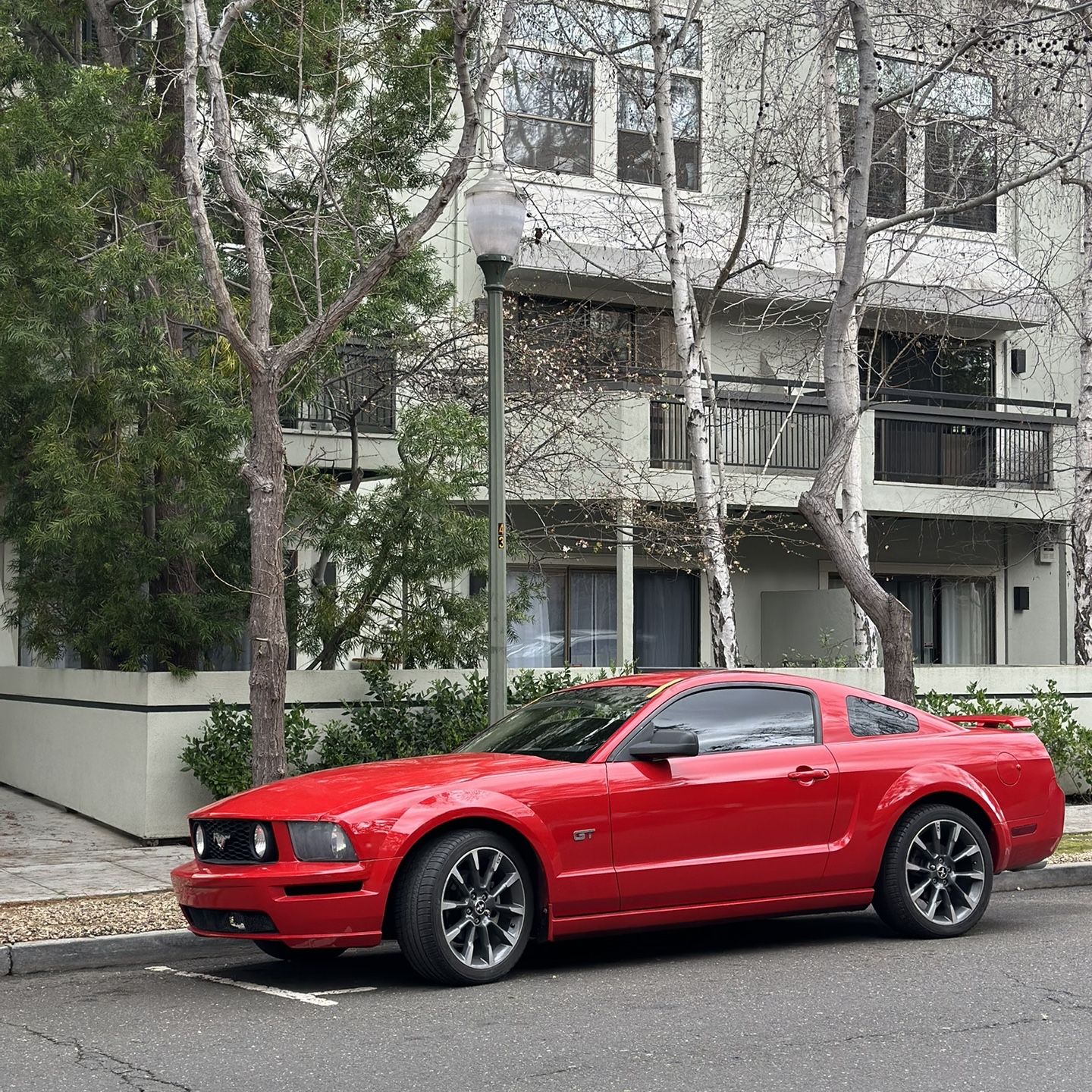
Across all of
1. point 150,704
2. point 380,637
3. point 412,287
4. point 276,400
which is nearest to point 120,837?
point 150,704

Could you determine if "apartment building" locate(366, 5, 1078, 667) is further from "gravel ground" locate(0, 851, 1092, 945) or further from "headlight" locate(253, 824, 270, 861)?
"headlight" locate(253, 824, 270, 861)

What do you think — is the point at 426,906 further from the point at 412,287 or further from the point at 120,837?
the point at 412,287

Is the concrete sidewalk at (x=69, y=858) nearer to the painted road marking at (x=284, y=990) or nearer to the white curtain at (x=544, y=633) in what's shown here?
the painted road marking at (x=284, y=990)

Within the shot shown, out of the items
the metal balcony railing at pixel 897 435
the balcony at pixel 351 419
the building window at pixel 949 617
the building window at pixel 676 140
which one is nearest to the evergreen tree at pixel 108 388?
the balcony at pixel 351 419

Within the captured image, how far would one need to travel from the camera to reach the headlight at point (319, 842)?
24.6ft

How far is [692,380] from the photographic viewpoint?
15.4 meters

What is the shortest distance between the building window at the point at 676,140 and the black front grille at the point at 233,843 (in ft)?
46.7

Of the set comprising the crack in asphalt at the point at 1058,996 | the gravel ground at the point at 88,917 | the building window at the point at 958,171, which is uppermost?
the building window at the point at 958,171

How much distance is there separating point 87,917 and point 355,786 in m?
2.44

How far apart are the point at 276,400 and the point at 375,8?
499 centimetres

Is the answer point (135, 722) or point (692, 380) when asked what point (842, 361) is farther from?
point (135, 722)

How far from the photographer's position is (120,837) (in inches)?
518

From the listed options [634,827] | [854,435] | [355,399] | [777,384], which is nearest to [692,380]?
[854,435]

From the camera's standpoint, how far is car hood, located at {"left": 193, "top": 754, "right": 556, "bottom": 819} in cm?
769
